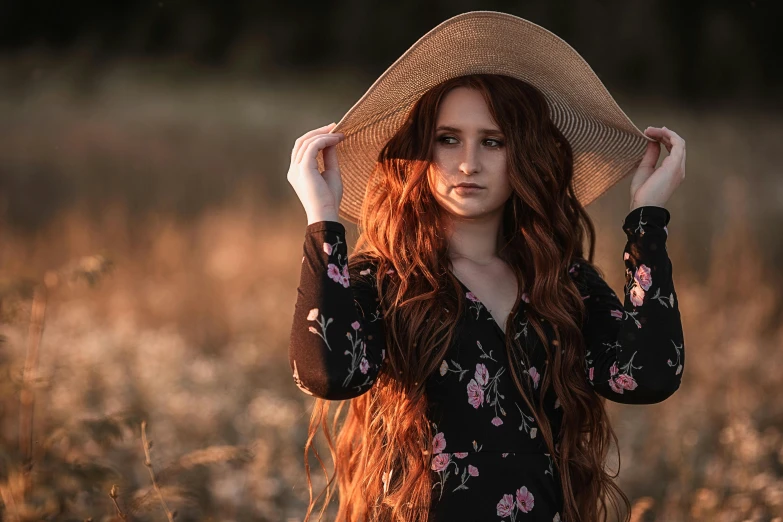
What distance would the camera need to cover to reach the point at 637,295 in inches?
77.0

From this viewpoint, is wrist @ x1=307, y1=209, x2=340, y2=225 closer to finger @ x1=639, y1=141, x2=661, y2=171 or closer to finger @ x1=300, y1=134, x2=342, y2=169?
finger @ x1=300, y1=134, x2=342, y2=169

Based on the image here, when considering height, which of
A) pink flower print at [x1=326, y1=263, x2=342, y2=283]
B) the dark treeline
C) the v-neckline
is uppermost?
the dark treeline

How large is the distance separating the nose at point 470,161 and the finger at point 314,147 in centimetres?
30

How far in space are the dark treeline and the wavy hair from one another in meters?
6.61

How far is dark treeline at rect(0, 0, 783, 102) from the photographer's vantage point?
336 inches

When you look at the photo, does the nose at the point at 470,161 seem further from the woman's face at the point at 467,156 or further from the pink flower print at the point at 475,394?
the pink flower print at the point at 475,394

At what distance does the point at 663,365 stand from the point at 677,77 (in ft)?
24.9

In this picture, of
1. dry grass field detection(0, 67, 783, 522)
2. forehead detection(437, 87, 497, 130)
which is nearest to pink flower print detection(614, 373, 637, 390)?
forehead detection(437, 87, 497, 130)

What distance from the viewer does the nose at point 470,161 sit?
2016 millimetres

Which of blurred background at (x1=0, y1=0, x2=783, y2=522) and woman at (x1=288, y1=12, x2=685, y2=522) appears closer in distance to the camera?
woman at (x1=288, y1=12, x2=685, y2=522)

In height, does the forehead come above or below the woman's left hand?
above

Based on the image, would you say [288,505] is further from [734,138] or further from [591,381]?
[734,138]

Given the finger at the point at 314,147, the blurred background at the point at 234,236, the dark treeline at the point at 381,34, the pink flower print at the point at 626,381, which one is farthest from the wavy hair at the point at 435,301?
the dark treeline at the point at 381,34

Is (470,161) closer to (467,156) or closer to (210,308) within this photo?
(467,156)
